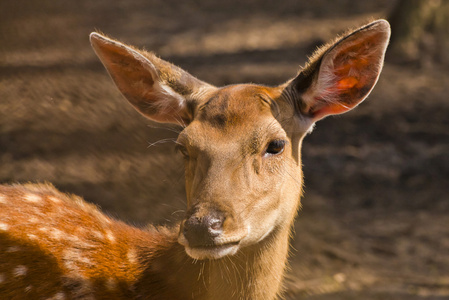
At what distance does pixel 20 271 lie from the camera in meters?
3.38

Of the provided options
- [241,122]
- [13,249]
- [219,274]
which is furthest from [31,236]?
[241,122]

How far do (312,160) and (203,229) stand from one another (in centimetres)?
489

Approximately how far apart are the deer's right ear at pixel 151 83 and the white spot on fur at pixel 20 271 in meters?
1.15

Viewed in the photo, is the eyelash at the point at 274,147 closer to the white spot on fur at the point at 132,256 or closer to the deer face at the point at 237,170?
the deer face at the point at 237,170

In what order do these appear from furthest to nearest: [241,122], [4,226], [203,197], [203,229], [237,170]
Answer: [4,226], [241,122], [237,170], [203,197], [203,229]

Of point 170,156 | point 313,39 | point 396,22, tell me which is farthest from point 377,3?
point 170,156

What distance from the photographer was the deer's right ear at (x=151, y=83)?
370 centimetres

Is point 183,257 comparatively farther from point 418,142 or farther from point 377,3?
point 377,3

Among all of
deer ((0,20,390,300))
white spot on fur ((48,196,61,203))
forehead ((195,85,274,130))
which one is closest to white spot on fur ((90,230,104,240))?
deer ((0,20,390,300))

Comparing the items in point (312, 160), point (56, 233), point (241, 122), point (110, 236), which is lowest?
point (312, 160)

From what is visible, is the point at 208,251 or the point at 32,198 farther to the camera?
the point at 32,198

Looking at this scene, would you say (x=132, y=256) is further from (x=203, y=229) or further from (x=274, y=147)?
(x=274, y=147)

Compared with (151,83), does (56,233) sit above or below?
below

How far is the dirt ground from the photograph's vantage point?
6.05 m
